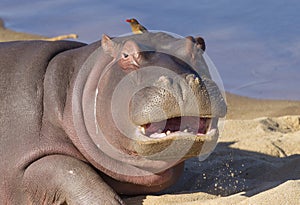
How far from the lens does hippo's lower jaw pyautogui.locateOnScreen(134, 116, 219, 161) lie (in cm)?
453

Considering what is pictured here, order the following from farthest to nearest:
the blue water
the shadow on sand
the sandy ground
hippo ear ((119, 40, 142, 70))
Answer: the blue water, the shadow on sand, the sandy ground, hippo ear ((119, 40, 142, 70))

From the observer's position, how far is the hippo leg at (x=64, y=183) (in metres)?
Answer: 4.81

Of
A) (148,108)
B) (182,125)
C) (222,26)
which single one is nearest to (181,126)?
(182,125)

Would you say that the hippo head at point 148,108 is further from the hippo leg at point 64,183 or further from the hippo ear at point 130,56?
the hippo leg at point 64,183

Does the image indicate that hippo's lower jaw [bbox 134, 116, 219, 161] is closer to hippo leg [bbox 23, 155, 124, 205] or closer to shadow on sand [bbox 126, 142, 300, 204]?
hippo leg [bbox 23, 155, 124, 205]

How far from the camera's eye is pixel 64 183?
4.85 meters

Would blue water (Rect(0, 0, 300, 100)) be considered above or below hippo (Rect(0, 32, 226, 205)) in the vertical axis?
below

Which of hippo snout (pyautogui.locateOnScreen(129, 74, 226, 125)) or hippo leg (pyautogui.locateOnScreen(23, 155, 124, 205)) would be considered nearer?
hippo snout (pyautogui.locateOnScreen(129, 74, 226, 125))

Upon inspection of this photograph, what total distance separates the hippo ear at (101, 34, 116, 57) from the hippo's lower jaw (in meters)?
0.60

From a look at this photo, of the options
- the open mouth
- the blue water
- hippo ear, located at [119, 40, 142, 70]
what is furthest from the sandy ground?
the blue water

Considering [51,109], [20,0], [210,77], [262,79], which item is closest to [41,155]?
[51,109]

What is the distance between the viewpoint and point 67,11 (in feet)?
41.0

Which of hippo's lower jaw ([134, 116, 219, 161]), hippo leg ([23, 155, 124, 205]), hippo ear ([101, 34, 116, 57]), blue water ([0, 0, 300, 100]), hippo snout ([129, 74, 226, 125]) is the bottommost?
blue water ([0, 0, 300, 100])

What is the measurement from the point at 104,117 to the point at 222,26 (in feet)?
19.7
